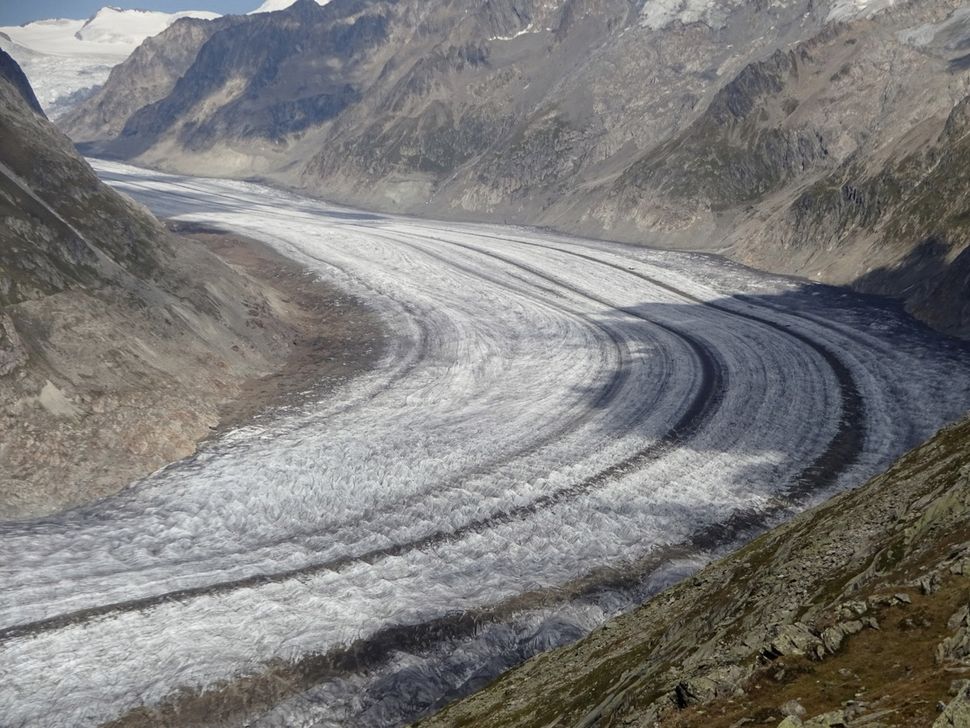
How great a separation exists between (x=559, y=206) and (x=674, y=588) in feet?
218

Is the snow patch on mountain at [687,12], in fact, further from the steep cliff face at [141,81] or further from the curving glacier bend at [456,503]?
the steep cliff face at [141,81]

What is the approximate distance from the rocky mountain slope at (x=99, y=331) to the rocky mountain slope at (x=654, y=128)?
2928 cm

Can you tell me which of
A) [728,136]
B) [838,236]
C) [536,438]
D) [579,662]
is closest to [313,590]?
[579,662]

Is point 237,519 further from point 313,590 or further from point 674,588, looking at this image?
point 674,588

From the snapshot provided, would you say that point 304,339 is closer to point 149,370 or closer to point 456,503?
point 149,370

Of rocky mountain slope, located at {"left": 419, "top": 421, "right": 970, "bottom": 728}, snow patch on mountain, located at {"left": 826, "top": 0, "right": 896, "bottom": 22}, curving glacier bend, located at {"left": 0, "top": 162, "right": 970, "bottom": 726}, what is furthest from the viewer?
snow patch on mountain, located at {"left": 826, "top": 0, "right": 896, "bottom": 22}

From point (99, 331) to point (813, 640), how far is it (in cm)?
2545

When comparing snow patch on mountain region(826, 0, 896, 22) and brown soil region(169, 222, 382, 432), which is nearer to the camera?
brown soil region(169, 222, 382, 432)

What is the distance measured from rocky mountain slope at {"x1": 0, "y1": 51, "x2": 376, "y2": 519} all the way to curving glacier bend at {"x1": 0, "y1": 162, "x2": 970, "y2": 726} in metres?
1.68

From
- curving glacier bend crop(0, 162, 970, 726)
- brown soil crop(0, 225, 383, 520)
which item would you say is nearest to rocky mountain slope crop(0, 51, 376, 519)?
brown soil crop(0, 225, 383, 520)

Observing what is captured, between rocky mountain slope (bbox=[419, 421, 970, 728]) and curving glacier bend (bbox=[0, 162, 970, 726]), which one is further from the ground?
rocky mountain slope (bbox=[419, 421, 970, 728])

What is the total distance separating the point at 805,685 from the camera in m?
7.75

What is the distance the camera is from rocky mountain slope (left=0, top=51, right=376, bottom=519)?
23359mm

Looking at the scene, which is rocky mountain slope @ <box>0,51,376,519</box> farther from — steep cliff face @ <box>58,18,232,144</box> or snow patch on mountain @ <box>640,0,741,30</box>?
steep cliff face @ <box>58,18,232,144</box>
